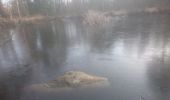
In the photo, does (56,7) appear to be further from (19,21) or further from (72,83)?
(72,83)

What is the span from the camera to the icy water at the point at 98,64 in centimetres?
779

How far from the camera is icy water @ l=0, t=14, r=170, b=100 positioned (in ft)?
25.5

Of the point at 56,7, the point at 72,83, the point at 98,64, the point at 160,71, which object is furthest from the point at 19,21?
the point at 160,71

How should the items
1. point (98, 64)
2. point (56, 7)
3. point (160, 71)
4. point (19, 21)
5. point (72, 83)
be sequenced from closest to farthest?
point (72, 83) < point (160, 71) < point (98, 64) < point (19, 21) < point (56, 7)


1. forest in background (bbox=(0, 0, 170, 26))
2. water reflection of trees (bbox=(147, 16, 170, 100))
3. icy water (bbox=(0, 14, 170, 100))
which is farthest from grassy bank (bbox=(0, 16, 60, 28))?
water reflection of trees (bbox=(147, 16, 170, 100))

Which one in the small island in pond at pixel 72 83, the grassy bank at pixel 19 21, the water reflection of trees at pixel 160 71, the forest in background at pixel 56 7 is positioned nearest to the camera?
the water reflection of trees at pixel 160 71

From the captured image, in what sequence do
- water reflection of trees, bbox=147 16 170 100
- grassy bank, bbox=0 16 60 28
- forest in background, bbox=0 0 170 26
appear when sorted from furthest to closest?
forest in background, bbox=0 0 170 26, grassy bank, bbox=0 16 60 28, water reflection of trees, bbox=147 16 170 100

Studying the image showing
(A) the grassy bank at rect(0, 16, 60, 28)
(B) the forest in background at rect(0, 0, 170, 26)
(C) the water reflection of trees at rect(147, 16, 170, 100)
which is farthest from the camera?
(B) the forest in background at rect(0, 0, 170, 26)

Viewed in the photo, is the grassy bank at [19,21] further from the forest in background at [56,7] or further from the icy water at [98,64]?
the icy water at [98,64]

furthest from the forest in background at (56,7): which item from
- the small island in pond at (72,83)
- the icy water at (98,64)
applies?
the small island in pond at (72,83)

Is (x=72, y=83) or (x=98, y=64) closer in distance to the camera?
(x=72, y=83)

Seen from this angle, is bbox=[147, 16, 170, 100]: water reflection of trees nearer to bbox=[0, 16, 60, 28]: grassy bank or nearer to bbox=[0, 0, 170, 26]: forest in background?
bbox=[0, 0, 170, 26]: forest in background

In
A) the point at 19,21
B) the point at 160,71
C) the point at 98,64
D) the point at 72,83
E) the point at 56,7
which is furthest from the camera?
the point at 56,7

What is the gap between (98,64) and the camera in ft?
34.7
